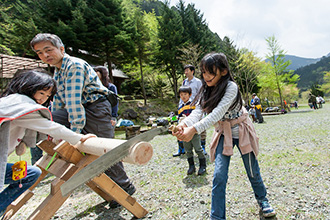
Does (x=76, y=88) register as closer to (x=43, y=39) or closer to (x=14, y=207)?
(x=43, y=39)

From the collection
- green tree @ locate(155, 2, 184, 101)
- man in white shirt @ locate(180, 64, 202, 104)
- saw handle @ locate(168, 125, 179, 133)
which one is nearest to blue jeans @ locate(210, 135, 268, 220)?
saw handle @ locate(168, 125, 179, 133)

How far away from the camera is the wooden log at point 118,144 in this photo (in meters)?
1.46

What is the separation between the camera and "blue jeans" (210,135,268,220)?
197 centimetres

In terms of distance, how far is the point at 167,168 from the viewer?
4660 millimetres

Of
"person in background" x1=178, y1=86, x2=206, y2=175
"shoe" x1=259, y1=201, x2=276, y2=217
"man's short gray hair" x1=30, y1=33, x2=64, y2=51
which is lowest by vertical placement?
"shoe" x1=259, y1=201, x2=276, y2=217

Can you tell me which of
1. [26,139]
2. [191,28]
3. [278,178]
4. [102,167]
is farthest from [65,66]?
[191,28]

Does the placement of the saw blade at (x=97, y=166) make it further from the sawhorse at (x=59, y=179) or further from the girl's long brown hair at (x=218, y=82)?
the girl's long brown hair at (x=218, y=82)

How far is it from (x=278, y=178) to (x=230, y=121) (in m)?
1.99

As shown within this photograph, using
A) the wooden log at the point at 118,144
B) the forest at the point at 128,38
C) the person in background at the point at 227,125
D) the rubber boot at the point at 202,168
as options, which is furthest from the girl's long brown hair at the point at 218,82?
the forest at the point at 128,38

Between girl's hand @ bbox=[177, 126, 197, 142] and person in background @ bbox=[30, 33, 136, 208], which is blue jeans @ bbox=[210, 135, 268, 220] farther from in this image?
person in background @ bbox=[30, 33, 136, 208]

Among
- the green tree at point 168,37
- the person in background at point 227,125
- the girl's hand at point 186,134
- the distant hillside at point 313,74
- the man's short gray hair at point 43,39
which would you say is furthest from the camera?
the distant hillside at point 313,74

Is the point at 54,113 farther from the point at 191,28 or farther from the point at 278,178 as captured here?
the point at 191,28

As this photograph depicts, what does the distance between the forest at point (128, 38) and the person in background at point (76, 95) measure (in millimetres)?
14100

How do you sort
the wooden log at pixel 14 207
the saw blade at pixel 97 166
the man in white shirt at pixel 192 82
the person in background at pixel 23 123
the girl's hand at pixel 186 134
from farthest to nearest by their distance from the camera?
the man in white shirt at pixel 192 82 < the wooden log at pixel 14 207 < the girl's hand at pixel 186 134 < the person in background at pixel 23 123 < the saw blade at pixel 97 166
